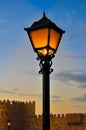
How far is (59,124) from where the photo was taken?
38.4m

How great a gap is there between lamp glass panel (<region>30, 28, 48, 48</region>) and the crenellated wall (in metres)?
32.6

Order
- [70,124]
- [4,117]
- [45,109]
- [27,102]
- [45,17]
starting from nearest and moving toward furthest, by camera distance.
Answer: [45,109]
[45,17]
[70,124]
[4,117]
[27,102]

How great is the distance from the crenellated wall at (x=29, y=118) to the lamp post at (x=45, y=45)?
32.5m

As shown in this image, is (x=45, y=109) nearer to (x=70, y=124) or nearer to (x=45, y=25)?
(x=45, y=25)

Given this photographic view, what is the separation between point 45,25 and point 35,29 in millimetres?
149

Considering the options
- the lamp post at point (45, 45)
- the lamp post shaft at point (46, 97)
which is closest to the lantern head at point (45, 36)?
the lamp post at point (45, 45)

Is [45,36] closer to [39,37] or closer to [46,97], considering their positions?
[39,37]

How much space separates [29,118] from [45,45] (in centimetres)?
3822

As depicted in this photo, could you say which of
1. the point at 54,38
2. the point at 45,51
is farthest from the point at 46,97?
the point at 54,38

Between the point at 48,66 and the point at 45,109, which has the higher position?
the point at 48,66

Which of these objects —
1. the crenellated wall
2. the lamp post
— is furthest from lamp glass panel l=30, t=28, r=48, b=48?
the crenellated wall

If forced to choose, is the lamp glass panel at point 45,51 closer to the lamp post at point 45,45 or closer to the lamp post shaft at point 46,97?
the lamp post at point 45,45

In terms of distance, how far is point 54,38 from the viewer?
4.88 metres

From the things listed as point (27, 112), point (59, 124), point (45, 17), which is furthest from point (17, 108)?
point (45, 17)
